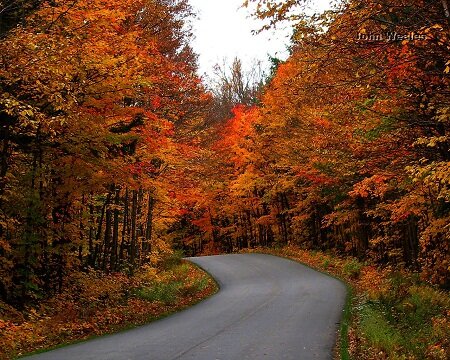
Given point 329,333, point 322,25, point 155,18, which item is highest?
point 155,18

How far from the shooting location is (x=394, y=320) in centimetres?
1173

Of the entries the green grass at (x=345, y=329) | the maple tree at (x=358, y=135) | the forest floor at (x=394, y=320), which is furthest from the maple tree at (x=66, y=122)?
the forest floor at (x=394, y=320)

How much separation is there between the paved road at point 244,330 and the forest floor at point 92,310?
2.50 ft

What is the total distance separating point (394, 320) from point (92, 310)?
855cm

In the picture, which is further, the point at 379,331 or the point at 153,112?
the point at 153,112

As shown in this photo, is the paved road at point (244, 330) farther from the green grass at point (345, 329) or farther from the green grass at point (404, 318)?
the green grass at point (404, 318)

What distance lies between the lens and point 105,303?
566 inches

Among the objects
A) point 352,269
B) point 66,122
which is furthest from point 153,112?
point 352,269

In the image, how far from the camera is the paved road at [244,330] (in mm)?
9102

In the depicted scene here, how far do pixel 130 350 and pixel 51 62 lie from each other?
20.3 ft

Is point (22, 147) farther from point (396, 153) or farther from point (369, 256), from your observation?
point (369, 256)

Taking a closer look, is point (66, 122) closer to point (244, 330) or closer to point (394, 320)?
point (244, 330)

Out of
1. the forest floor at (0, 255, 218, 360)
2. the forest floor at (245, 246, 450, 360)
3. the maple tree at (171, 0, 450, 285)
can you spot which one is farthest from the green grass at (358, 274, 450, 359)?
the forest floor at (0, 255, 218, 360)

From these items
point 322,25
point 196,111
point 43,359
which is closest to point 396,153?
point 322,25
